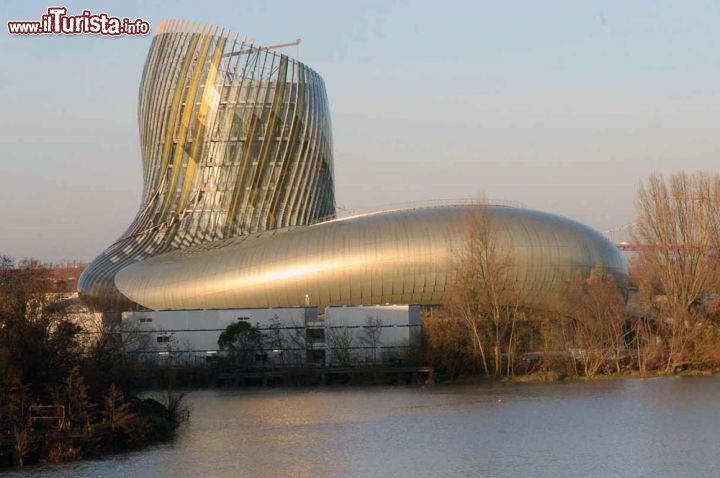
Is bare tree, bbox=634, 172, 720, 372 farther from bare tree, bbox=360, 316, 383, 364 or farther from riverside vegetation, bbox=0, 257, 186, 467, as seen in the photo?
riverside vegetation, bbox=0, 257, 186, 467

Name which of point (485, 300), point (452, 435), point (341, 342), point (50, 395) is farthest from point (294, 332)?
point (50, 395)

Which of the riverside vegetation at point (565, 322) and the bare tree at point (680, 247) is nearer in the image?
the riverside vegetation at point (565, 322)

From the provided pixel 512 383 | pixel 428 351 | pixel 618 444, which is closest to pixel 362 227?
pixel 428 351

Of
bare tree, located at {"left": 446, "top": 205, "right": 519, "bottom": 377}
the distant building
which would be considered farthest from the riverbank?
the distant building

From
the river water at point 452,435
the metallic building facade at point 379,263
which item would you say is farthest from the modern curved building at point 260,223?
the river water at point 452,435

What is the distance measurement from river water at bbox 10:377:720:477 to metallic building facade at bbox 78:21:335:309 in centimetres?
2640

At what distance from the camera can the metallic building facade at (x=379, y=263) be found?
59.7m

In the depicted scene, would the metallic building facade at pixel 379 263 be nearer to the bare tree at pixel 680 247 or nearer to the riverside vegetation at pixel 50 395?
the bare tree at pixel 680 247

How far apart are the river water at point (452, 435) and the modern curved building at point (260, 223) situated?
1358 centimetres

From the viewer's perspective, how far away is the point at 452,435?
3394cm

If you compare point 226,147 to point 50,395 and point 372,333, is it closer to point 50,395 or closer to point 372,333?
point 372,333

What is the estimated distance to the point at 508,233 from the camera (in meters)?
59.7

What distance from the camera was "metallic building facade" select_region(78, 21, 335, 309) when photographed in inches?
2840

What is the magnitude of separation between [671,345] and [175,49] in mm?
35581
